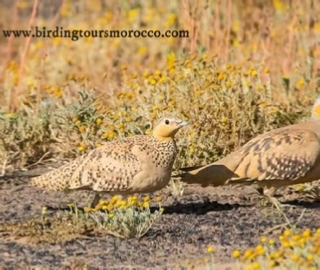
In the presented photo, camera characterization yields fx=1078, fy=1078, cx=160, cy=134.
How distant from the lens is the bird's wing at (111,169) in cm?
784

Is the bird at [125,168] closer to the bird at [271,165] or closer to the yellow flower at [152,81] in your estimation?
the bird at [271,165]

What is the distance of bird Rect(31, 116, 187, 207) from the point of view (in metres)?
7.85

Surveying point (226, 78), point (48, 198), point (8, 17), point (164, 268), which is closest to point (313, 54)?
point (226, 78)

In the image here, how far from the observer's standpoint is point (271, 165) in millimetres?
8297

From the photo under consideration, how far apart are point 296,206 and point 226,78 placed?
5.69 ft

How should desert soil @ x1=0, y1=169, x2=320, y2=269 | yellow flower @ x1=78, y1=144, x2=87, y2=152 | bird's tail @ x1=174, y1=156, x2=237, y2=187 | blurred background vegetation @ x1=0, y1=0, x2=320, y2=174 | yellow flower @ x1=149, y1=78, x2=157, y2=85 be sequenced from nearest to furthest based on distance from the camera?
desert soil @ x1=0, y1=169, x2=320, y2=269 < bird's tail @ x1=174, y1=156, x2=237, y2=187 < yellow flower @ x1=78, y1=144, x2=87, y2=152 < blurred background vegetation @ x1=0, y1=0, x2=320, y2=174 < yellow flower @ x1=149, y1=78, x2=157, y2=85

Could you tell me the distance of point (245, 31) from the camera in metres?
13.8

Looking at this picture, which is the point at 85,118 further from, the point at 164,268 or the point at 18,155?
→ the point at 164,268

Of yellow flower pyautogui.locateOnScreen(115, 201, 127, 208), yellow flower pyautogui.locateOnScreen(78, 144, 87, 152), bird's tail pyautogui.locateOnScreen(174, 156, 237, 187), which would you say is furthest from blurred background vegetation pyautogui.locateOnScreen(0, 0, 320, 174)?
yellow flower pyautogui.locateOnScreen(115, 201, 127, 208)

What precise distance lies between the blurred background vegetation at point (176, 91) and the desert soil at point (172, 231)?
1.91 feet

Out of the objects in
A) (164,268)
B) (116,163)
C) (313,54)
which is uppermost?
(313,54)

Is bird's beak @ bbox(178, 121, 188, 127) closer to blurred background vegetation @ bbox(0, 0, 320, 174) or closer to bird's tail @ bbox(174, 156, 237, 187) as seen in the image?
bird's tail @ bbox(174, 156, 237, 187)

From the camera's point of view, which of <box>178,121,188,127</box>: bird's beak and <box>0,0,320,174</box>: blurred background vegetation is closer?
<box>178,121,188,127</box>: bird's beak

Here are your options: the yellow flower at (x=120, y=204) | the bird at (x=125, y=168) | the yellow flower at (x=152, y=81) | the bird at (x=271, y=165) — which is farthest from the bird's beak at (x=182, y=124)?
the yellow flower at (x=152, y=81)
